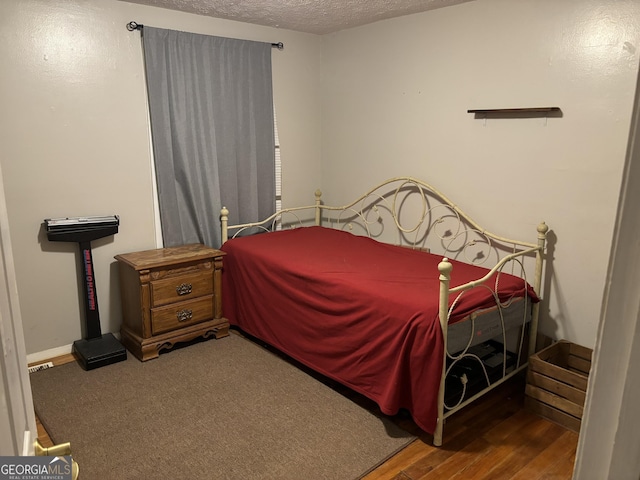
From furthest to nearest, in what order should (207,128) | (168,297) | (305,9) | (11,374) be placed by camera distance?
1. (207,128)
2. (305,9)
3. (168,297)
4. (11,374)

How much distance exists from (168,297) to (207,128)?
1.26 metres

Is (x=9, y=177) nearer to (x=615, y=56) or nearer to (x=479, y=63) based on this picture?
(x=479, y=63)

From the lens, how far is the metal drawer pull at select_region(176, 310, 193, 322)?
10.8 ft

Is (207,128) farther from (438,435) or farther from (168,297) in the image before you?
(438,435)

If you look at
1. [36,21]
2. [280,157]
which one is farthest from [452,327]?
[36,21]

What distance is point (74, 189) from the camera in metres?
3.11

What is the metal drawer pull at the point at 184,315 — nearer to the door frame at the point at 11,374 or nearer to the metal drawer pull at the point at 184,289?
the metal drawer pull at the point at 184,289

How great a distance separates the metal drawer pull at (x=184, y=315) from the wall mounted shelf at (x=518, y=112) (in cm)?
230

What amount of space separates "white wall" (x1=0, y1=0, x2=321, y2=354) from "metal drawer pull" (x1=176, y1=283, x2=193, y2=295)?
1.54ft

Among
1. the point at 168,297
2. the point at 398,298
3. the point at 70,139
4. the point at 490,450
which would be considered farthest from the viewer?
the point at 168,297

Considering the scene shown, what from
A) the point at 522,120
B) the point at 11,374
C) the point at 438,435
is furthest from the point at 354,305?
the point at 11,374

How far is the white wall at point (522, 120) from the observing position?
2535 mm

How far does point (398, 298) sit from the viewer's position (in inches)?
96.7

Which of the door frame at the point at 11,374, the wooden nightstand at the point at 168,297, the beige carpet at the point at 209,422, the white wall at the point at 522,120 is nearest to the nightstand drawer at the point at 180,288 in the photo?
the wooden nightstand at the point at 168,297
